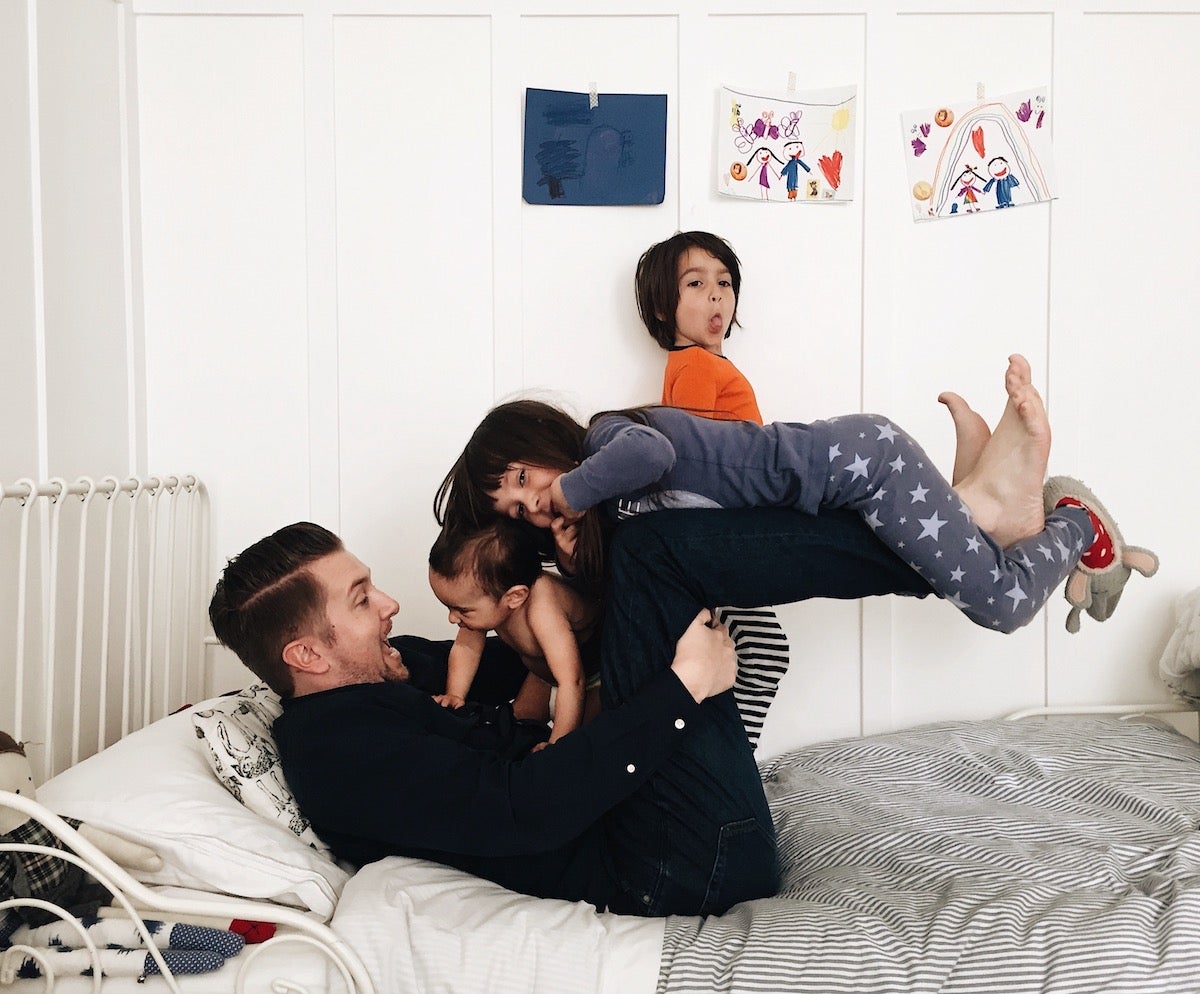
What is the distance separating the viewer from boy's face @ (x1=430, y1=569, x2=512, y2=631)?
68.8 inches

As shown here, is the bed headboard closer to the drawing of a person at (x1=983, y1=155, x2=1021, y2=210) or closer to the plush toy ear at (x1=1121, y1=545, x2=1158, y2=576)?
the plush toy ear at (x1=1121, y1=545, x2=1158, y2=576)

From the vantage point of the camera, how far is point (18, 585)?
1.76 m

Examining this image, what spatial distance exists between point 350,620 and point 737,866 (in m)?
0.66

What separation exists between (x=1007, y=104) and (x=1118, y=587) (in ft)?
4.16

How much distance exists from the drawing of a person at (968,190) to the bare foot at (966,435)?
780 mm

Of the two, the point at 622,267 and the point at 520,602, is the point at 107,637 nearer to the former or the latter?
the point at 520,602

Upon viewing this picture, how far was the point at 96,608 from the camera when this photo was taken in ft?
6.76

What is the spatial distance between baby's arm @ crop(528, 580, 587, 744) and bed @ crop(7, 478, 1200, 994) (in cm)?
32

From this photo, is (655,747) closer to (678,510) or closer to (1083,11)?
(678,510)

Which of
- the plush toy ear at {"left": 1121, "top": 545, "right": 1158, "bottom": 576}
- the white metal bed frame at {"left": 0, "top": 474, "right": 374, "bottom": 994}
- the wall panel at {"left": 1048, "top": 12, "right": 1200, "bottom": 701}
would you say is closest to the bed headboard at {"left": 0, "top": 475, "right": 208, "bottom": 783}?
the white metal bed frame at {"left": 0, "top": 474, "right": 374, "bottom": 994}

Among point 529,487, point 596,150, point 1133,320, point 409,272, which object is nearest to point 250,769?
point 529,487

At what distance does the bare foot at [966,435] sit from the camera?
1931mm

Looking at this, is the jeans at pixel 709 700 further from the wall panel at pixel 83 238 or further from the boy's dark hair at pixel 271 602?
the wall panel at pixel 83 238

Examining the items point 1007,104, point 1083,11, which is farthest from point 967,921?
point 1083,11
